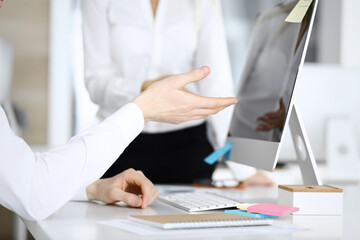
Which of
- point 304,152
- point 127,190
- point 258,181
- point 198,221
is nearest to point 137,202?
point 127,190

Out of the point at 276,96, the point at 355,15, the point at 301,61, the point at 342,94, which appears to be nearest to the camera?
the point at 301,61

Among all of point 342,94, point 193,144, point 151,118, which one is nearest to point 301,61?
point 151,118

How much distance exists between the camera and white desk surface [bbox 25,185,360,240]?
0.84 metres

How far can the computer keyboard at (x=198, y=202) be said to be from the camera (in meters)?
1.09

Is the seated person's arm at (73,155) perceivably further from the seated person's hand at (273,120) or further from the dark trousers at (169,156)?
the dark trousers at (169,156)

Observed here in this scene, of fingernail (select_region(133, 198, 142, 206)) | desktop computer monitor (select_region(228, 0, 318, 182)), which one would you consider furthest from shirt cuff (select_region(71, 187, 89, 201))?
desktop computer monitor (select_region(228, 0, 318, 182))

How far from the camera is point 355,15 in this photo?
14.6 feet

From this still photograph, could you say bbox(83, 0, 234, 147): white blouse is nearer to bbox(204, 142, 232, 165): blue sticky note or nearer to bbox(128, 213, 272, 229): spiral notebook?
bbox(204, 142, 232, 165): blue sticky note

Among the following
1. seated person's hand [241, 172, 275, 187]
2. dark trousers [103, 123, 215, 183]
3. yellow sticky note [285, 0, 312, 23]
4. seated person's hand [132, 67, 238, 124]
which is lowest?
seated person's hand [241, 172, 275, 187]

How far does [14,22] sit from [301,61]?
8.84 ft

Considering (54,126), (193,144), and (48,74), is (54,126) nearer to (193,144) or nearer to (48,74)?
(48,74)

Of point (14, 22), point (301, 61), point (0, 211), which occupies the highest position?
point (14, 22)

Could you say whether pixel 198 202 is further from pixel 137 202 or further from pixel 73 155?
pixel 73 155

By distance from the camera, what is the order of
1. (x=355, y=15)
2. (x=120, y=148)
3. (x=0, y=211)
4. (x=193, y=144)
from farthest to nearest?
(x=355, y=15), (x=0, y=211), (x=193, y=144), (x=120, y=148)
